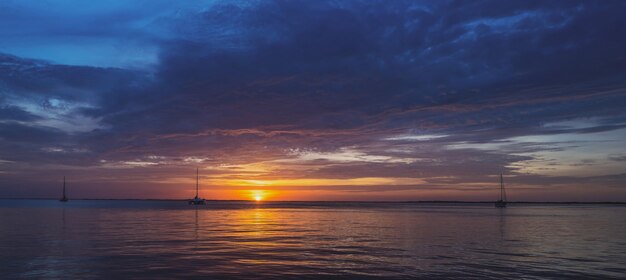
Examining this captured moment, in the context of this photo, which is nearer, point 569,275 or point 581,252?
point 569,275

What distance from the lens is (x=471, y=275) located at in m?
28.5

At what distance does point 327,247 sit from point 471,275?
54.3ft

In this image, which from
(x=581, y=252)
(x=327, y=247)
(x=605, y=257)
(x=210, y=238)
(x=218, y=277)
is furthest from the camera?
(x=210, y=238)

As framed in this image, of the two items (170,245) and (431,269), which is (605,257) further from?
(170,245)

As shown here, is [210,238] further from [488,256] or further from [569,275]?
[569,275]

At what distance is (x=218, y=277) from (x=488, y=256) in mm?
20771

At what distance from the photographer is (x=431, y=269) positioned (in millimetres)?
30766

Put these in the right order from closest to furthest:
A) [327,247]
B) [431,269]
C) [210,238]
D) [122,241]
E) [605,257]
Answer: [431,269] < [605,257] < [327,247] < [122,241] < [210,238]

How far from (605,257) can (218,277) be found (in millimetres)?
28775

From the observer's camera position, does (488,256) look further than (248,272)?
Yes

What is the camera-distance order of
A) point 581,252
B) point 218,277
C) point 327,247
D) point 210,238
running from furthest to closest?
point 210,238
point 327,247
point 581,252
point 218,277

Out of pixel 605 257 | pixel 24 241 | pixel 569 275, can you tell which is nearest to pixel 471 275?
pixel 569 275

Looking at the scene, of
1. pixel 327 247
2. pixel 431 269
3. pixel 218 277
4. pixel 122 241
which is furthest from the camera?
pixel 122 241

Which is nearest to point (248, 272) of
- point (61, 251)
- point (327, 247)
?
point (327, 247)
